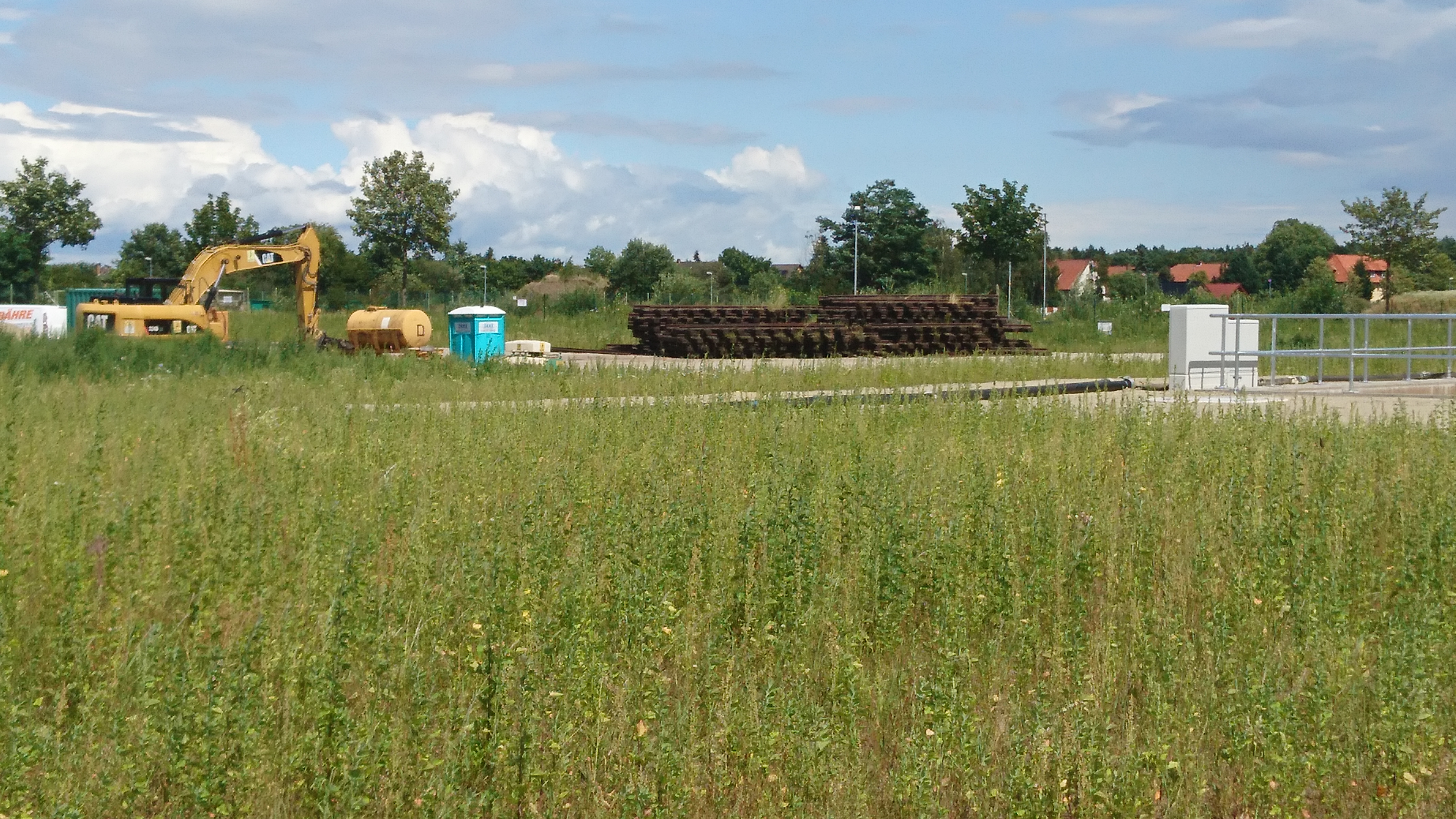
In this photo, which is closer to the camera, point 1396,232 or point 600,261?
point 1396,232

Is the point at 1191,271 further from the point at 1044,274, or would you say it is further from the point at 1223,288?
the point at 1044,274

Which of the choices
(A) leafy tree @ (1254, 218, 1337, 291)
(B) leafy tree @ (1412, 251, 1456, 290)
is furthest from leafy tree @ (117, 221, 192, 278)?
(A) leafy tree @ (1254, 218, 1337, 291)

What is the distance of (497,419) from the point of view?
1238 cm

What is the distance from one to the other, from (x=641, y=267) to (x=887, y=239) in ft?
69.1

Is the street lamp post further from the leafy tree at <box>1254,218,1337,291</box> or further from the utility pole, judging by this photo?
the leafy tree at <box>1254,218,1337,291</box>

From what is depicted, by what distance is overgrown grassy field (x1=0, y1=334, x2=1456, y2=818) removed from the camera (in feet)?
13.6

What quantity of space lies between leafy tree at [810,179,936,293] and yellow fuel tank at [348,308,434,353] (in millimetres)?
39661

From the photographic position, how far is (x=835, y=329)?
3231 centimetres

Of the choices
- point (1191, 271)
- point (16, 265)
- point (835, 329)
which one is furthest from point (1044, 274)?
point (1191, 271)

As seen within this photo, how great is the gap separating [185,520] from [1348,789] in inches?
232

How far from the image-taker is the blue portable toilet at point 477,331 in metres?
27.6

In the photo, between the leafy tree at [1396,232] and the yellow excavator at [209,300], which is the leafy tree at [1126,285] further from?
the yellow excavator at [209,300]

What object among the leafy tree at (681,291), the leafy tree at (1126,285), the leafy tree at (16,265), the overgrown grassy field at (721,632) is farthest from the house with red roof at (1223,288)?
the overgrown grassy field at (721,632)

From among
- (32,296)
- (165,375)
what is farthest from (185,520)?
(32,296)
